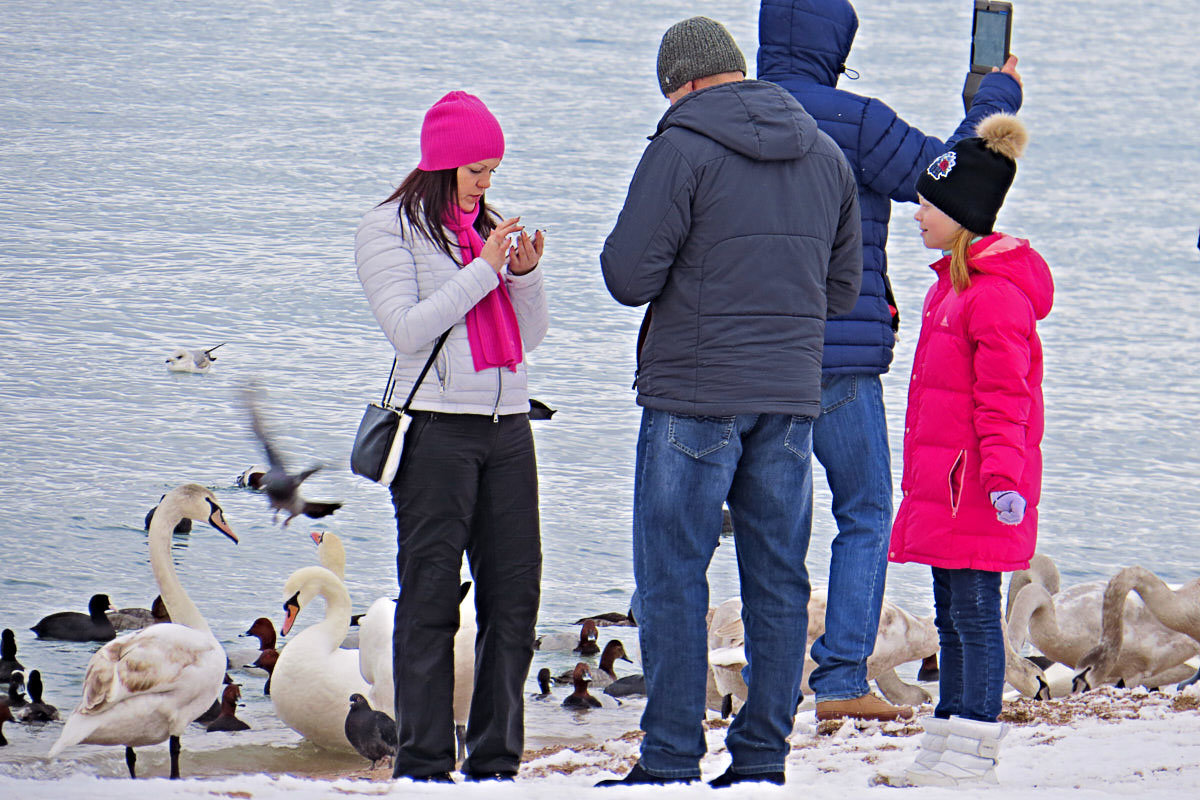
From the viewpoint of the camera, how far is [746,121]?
3838 millimetres

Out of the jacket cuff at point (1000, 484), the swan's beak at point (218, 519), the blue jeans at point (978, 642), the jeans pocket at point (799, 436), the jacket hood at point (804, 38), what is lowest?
the swan's beak at point (218, 519)

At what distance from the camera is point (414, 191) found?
4242 mm


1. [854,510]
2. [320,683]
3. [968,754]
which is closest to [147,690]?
[320,683]

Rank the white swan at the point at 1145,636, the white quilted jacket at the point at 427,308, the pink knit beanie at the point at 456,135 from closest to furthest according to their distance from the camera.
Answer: the white quilted jacket at the point at 427,308 < the pink knit beanie at the point at 456,135 < the white swan at the point at 1145,636

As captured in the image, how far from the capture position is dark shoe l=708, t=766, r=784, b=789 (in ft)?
12.9

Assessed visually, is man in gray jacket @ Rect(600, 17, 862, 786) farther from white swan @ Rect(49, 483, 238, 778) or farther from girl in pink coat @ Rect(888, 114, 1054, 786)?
white swan @ Rect(49, 483, 238, 778)

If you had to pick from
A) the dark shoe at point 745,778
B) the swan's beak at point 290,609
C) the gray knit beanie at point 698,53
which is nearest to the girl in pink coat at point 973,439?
the dark shoe at point 745,778

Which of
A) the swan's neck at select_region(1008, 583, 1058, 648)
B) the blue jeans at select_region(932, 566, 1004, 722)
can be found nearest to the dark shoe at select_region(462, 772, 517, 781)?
the blue jeans at select_region(932, 566, 1004, 722)

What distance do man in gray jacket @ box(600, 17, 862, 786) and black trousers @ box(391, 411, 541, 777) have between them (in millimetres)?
433

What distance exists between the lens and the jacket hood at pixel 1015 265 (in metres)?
4.38

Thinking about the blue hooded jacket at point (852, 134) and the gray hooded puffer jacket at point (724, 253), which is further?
the blue hooded jacket at point (852, 134)

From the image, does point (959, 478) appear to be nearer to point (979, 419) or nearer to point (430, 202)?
point (979, 419)

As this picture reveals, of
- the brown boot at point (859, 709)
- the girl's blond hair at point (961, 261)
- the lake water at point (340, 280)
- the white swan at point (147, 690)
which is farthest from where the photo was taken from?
the lake water at point (340, 280)

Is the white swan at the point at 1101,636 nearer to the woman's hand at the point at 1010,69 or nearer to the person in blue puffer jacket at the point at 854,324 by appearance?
the person in blue puffer jacket at the point at 854,324
